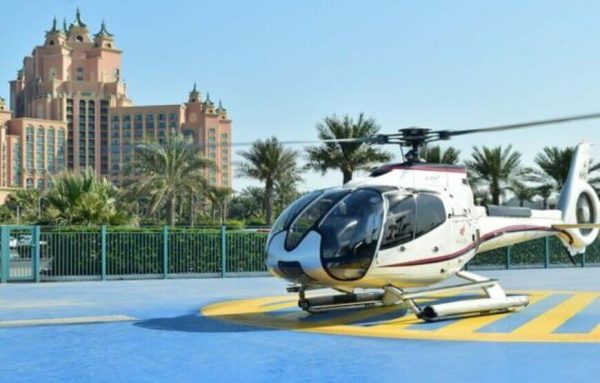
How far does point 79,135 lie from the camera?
15925 cm

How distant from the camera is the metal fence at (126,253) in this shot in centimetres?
2272

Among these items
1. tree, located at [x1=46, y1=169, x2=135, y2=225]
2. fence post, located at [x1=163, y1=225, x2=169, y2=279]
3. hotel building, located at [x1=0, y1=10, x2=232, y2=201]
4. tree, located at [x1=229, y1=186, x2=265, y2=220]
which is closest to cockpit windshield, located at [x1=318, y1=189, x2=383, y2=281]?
fence post, located at [x1=163, y1=225, x2=169, y2=279]

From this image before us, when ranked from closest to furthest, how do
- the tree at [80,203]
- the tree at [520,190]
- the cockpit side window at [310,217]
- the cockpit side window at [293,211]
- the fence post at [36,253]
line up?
the cockpit side window at [310,217] → the cockpit side window at [293,211] → the fence post at [36,253] → the tree at [80,203] → the tree at [520,190]

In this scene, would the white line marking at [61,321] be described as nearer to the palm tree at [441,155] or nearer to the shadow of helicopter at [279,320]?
the shadow of helicopter at [279,320]

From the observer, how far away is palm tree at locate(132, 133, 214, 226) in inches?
1473

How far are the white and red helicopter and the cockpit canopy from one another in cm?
1

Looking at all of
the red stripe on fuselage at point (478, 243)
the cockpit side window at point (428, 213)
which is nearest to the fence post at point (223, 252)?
the red stripe on fuselage at point (478, 243)

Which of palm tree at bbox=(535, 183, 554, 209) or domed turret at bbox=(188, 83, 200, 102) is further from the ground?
domed turret at bbox=(188, 83, 200, 102)

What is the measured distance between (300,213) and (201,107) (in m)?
149

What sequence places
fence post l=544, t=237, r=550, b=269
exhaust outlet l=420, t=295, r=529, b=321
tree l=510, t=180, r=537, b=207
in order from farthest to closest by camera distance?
tree l=510, t=180, r=537, b=207 < fence post l=544, t=237, r=550, b=269 < exhaust outlet l=420, t=295, r=529, b=321

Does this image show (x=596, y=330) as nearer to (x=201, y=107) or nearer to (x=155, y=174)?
(x=155, y=174)

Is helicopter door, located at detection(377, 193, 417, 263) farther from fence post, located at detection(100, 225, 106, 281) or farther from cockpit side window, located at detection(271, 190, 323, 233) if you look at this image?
fence post, located at detection(100, 225, 106, 281)

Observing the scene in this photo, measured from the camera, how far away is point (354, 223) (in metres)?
10.9

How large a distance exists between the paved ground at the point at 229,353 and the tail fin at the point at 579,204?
1.96 meters
